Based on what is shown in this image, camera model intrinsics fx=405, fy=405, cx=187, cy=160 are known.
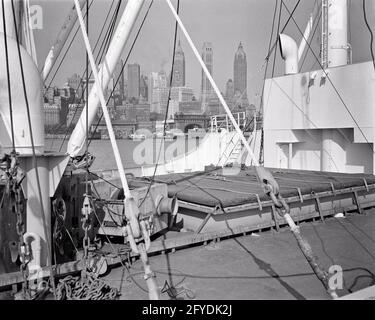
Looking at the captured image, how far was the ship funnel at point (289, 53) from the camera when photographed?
12977mm

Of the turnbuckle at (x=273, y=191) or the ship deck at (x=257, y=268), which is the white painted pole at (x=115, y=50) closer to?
the ship deck at (x=257, y=268)

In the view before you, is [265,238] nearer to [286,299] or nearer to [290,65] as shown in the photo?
[286,299]

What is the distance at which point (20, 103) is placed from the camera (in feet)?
14.9

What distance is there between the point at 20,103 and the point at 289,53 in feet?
34.1

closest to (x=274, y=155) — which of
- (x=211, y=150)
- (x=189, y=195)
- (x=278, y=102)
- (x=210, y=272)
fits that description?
(x=278, y=102)

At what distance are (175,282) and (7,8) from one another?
3728 millimetres

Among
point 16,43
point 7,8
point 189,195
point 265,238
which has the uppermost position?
point 7,8

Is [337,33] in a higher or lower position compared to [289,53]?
higher

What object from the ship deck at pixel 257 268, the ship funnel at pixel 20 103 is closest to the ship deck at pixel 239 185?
the ship deck at pixel 257 268

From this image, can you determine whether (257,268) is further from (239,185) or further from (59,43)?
(59,43)

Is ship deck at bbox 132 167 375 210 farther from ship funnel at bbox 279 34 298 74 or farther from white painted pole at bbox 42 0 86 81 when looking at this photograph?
ship funnel at bbox 279 34 298 74

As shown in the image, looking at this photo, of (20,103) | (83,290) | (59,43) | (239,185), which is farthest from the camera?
(239,185)

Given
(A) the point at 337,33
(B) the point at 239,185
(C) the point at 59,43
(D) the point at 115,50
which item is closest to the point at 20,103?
(D) the point at 115,50

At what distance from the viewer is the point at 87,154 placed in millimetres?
5246
